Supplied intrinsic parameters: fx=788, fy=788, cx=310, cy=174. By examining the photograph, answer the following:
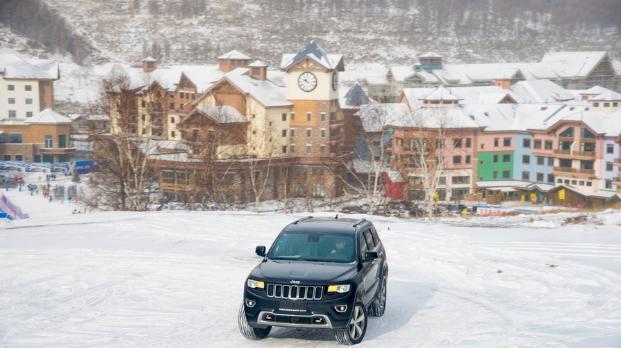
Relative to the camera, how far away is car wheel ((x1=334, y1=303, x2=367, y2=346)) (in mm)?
9953

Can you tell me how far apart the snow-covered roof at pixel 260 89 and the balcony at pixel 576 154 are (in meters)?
21.8

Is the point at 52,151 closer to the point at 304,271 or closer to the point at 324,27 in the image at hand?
the point at 304,271

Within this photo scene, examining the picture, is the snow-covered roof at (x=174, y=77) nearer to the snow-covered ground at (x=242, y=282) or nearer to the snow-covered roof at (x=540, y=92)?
the snow-covered roof at (x=540, y=92)

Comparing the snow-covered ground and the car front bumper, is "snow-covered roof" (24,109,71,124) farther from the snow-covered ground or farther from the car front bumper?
the car front bumper

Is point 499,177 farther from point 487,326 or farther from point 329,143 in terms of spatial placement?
point 487,326

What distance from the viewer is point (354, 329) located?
1007 cm

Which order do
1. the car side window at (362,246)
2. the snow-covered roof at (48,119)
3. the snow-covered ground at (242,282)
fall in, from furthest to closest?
the snow-covered roof at (48,119), the car side window at (362,246), the snow-covered ground at (242,282)

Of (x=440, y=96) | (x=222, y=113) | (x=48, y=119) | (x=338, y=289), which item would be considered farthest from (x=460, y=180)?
Result: (x=338, y=289)

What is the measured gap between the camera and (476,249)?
1781 cm

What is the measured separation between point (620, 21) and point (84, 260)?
162195 millimetres

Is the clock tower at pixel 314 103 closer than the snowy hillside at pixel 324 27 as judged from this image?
Yes

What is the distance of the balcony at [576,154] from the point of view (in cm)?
6075

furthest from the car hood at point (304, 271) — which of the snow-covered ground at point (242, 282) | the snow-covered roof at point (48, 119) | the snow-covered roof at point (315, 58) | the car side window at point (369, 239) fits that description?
the snow-covered roof at point (48, 119)

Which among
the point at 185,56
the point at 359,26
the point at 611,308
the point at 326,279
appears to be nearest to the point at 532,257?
the point at 611,308
